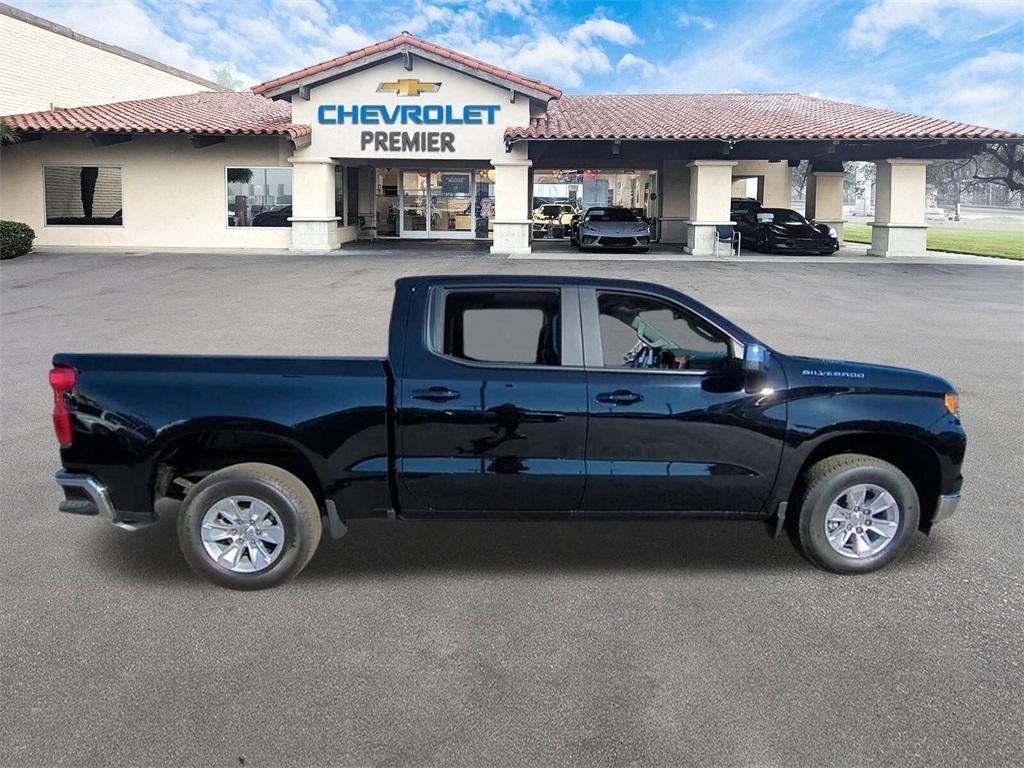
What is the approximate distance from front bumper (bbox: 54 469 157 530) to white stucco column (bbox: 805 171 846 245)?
3404 cm

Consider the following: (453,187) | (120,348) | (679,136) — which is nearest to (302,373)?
(120,348)

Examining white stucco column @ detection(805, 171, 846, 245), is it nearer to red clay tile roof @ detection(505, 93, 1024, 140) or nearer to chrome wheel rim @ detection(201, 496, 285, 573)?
red clay tile roof @ detection(505, 93, 1024, 140)

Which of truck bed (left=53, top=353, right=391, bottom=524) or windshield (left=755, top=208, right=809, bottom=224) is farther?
windshield (left=755, top=208, right=809, bottom=224)

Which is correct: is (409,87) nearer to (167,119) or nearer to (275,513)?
(167,119)

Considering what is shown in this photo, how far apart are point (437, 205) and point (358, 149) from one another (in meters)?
8.63

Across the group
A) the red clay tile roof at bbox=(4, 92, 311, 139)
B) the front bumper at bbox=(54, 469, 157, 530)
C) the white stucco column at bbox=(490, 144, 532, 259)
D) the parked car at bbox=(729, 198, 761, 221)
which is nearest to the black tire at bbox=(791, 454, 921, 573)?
the front bumper at bbox=(54, 469, 157, 530)

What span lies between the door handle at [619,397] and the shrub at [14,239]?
25485 mm

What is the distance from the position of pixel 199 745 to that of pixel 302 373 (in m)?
Result: 2.09

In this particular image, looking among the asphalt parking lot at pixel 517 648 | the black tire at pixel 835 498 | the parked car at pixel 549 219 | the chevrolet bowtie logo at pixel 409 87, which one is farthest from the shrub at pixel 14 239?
the black tire at pixel 835 498

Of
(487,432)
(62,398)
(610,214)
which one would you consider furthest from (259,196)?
(487,432)

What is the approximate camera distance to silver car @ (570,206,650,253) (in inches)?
1168

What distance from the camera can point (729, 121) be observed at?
30.7 m

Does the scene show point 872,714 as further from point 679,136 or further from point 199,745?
point 679,136

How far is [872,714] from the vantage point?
3.81 meters
